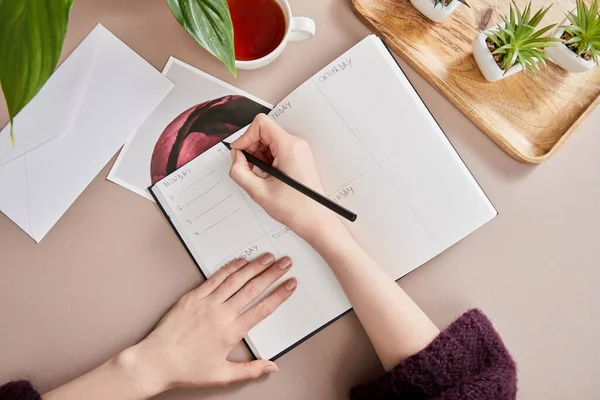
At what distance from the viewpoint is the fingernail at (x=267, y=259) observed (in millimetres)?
607

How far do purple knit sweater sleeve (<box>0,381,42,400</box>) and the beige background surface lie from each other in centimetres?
4

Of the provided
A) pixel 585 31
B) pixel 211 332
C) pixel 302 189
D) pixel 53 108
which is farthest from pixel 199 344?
pixel 585 31

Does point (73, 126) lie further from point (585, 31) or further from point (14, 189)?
point (585, 31)

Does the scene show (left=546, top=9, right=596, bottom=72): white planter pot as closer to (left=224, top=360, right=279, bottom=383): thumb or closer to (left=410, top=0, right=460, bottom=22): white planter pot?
(left=410, top=0, right=460, bottom=22): white planter pot

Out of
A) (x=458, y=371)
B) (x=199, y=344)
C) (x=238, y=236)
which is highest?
(x=238, y=236)

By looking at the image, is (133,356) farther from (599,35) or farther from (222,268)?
(599,35)

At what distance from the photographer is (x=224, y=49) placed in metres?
0.49

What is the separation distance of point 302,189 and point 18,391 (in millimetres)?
427

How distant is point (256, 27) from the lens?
0.58 m

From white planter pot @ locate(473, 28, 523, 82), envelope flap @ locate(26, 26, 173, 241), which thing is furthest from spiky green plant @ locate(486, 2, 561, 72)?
envelope flap @ locate(26, 26, 173, 241)

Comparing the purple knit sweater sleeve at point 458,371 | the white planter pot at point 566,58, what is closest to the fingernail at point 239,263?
the purple knit sweater sleeve at point 458,371

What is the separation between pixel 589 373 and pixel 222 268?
515mm

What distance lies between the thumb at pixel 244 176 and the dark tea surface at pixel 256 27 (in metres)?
0.13

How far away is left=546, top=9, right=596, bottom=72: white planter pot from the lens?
58cm
